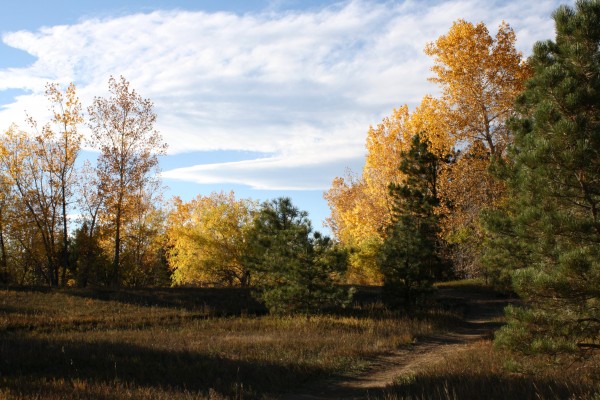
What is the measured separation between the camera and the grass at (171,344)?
8016 mm

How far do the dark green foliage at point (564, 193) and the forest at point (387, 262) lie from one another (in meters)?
0.03

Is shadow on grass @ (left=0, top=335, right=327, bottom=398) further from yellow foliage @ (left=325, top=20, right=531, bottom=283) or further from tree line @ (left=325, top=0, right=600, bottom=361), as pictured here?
yellow foliage @ (left=325, top=20, right=531, bottom=283)

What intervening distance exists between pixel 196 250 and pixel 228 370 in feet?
78.4

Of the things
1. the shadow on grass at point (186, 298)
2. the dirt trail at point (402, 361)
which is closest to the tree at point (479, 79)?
the dirt trail at point (402, 361)

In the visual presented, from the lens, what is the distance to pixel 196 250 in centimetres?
3262

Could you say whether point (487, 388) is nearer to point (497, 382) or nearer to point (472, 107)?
point (497, 382)

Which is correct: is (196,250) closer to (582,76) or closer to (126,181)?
(126,181)

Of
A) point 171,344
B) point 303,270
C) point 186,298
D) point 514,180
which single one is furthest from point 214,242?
point 514,180

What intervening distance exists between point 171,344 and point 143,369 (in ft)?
10.6

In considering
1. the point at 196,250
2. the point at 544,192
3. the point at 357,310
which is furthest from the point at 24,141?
the point at 544,192

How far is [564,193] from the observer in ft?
27.1

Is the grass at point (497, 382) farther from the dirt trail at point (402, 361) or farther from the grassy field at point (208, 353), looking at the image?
the dirt trail at point (402, 361)

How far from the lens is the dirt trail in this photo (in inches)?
344

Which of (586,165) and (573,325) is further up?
(586,165)
